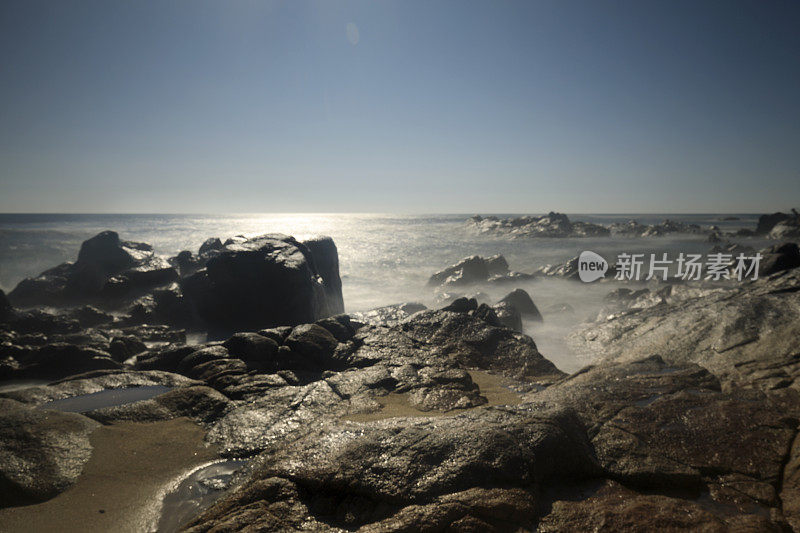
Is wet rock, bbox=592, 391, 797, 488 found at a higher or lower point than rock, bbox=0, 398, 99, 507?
higher

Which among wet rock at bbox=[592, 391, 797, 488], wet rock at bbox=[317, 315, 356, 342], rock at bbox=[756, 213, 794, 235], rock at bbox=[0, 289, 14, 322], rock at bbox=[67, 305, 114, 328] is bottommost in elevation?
rock at bbox=[67, 305, 114, 328]

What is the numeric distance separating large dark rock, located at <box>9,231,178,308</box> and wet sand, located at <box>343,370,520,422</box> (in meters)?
12.5

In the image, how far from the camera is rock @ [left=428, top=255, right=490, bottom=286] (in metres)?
21.0

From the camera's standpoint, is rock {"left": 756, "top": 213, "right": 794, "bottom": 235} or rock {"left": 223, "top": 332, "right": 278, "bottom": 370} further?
rock {"left": 756, "top": 213, "right": 794, "bottom": 235}

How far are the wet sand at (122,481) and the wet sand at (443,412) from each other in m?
1.85

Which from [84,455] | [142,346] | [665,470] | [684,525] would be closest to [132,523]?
[84,455]

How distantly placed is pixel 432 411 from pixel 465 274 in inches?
656

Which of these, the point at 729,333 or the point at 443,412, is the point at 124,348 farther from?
the point at 729,333

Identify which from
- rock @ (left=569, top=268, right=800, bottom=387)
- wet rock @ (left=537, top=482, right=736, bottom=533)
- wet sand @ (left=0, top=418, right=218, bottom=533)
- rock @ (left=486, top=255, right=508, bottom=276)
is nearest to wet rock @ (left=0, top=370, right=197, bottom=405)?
wet sand @ (left=0, top=418, right=218, bottom=533)

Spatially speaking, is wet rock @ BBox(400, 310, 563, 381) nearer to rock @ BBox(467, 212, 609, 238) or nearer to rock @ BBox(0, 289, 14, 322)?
rock @ BBox(0, 289, 14, 322)

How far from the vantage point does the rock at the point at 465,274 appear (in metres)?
21.0

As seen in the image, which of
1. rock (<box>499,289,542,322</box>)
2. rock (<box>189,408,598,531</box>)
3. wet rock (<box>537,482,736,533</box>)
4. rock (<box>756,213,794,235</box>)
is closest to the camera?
wet rock (<box>537,482,736,533</box>)

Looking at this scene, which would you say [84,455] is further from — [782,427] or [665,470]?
[782,427]

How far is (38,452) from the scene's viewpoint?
354 cm
